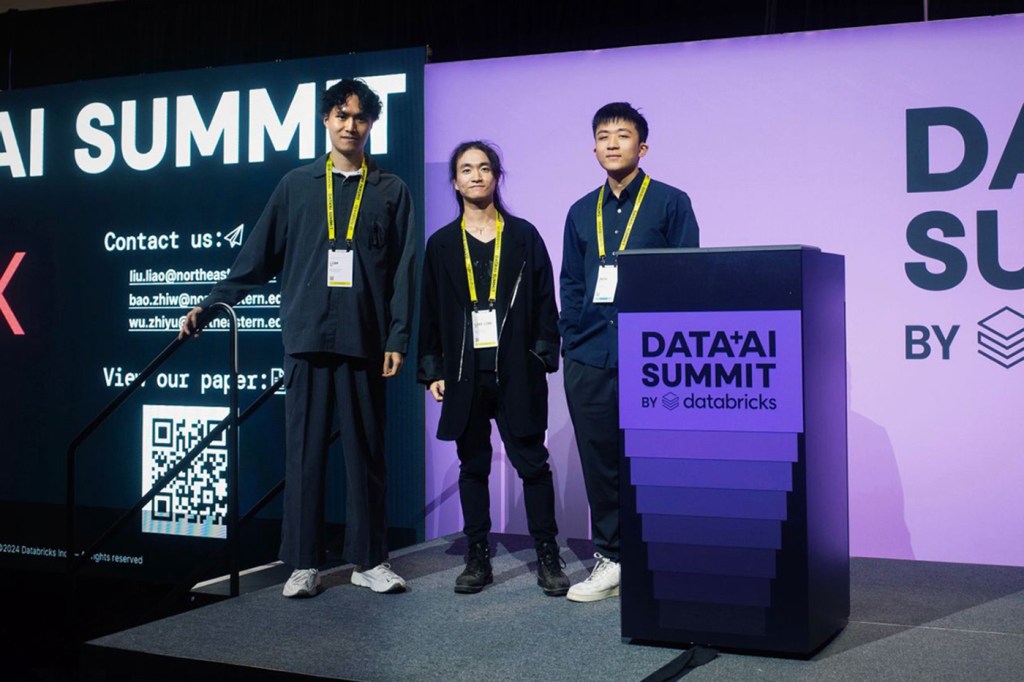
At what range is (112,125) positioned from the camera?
5695 millimetres

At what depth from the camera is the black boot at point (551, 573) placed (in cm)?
360

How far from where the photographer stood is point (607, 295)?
351 centimetres

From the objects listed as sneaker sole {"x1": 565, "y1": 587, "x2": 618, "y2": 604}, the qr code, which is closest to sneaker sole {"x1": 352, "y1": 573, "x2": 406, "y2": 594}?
sneaker sole {"x1": 565, "y1": 587, "x2": 618, "y2": 604}

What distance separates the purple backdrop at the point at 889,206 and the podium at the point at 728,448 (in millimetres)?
1524

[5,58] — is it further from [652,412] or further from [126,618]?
[652,412]

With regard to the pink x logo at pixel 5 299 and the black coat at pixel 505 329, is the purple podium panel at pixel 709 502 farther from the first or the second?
the pink x logo at pixel 5 299

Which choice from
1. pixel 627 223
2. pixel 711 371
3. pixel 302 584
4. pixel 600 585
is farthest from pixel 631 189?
pixel 302 584

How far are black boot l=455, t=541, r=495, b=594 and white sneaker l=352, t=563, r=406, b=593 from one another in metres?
0.20

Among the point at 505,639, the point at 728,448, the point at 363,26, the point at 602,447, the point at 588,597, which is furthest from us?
the point at 363,26

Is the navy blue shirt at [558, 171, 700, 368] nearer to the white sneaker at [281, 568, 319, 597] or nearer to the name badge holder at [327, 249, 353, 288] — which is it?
the name badge holder at [327, 249, 353, 288]

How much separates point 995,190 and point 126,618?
4259 mm

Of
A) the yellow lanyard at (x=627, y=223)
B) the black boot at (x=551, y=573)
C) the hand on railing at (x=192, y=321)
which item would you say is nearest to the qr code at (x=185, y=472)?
the hand on railing at (x=192, y=321)

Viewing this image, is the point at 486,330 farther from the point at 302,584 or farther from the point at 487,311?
the point at 302,584

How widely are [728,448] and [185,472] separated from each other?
10.9 ft
